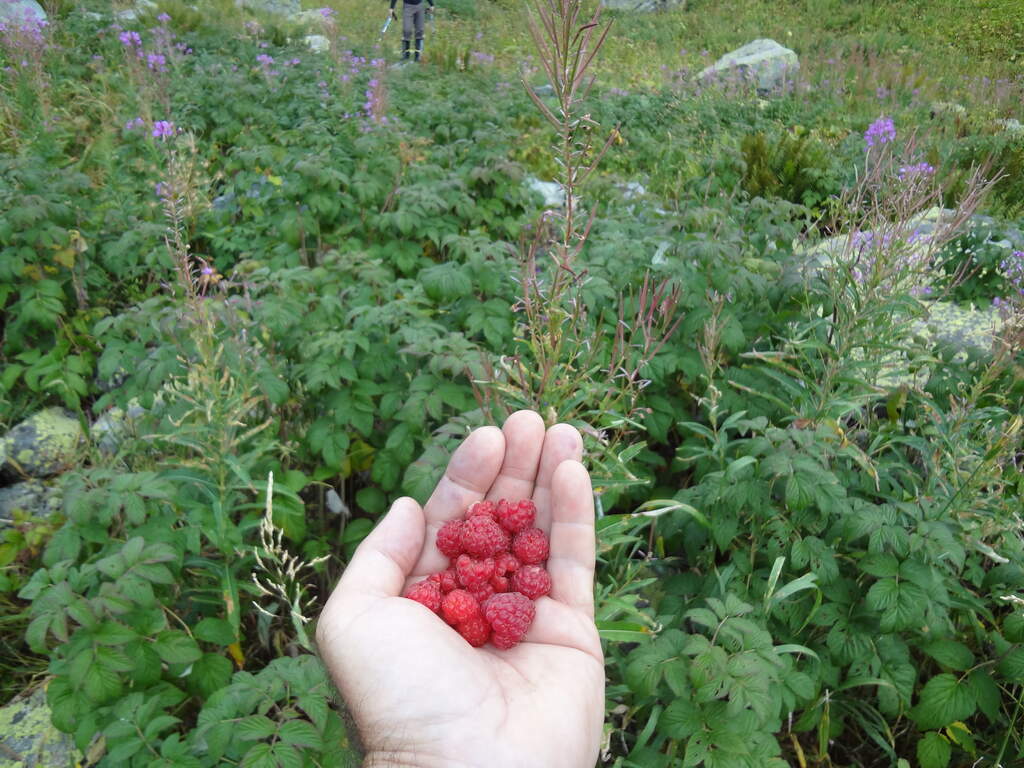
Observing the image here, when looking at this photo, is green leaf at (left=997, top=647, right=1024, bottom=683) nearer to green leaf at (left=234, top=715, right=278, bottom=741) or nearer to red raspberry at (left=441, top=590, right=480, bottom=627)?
red raspberry at (left=441, top=590, right=480, bottom=627)

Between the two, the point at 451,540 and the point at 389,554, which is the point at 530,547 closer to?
Result: the point at 451,540

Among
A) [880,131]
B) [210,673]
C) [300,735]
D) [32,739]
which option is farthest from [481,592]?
[880,131]

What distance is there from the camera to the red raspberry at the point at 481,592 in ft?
6.81

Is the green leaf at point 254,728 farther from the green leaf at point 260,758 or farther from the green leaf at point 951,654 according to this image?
the green leaf at point 951,654

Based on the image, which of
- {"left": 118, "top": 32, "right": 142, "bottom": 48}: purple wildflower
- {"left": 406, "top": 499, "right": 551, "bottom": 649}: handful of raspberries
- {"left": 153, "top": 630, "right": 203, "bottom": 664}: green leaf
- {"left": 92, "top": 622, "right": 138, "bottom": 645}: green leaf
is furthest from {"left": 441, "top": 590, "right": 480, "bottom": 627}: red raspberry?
{"left": 118, "top": 32, "right": 142, "bottom": 48}: purple wildflower

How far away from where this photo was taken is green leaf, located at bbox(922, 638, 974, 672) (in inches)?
90.4

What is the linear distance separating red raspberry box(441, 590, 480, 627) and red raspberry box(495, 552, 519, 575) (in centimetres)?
16

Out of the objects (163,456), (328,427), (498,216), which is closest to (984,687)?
(328,427)

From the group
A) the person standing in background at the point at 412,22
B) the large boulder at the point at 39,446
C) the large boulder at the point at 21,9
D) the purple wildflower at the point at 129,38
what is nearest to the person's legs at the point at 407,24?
the person standing in background at the point at 412,22

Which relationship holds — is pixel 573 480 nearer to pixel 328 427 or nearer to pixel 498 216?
pixel 328 427

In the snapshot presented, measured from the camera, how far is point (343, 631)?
1839 mm

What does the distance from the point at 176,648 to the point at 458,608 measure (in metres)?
1.03

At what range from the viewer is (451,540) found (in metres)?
2.17

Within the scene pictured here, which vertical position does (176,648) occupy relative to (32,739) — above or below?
above
